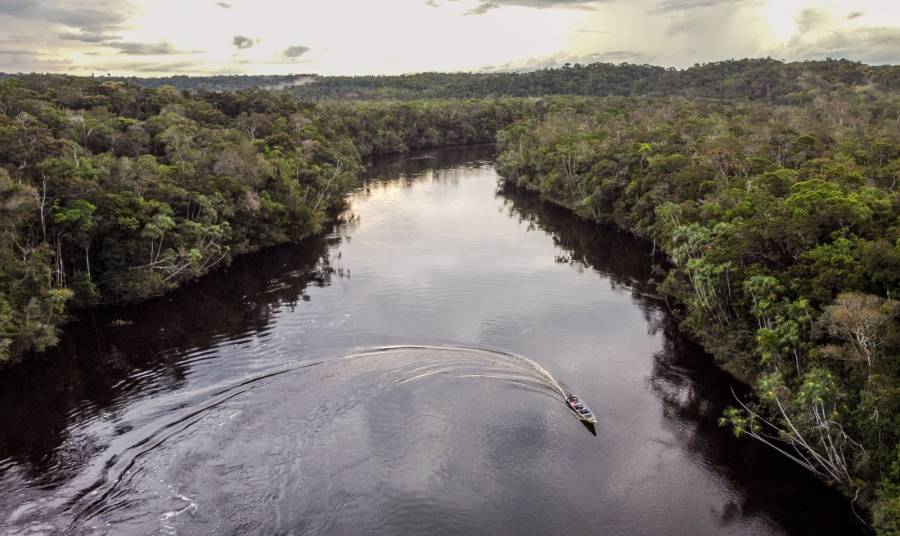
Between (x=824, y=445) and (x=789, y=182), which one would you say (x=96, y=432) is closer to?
(x=824, y=445)

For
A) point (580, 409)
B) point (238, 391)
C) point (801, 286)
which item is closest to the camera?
point (801, 286)

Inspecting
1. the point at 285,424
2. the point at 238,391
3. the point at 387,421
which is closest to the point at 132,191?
the point at 238,391

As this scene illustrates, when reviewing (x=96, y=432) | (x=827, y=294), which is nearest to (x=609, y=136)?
(x=827, y=294)

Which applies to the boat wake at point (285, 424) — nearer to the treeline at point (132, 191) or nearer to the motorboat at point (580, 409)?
the motorboat at point (580, 409)

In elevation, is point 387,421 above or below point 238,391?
below

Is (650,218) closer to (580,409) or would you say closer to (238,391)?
(580,409)

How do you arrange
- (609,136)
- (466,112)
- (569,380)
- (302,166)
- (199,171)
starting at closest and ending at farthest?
(569,380), (199,171), (302,166), (609,136), (466,112)

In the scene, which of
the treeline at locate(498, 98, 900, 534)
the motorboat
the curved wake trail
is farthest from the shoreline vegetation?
the curved wake trail
